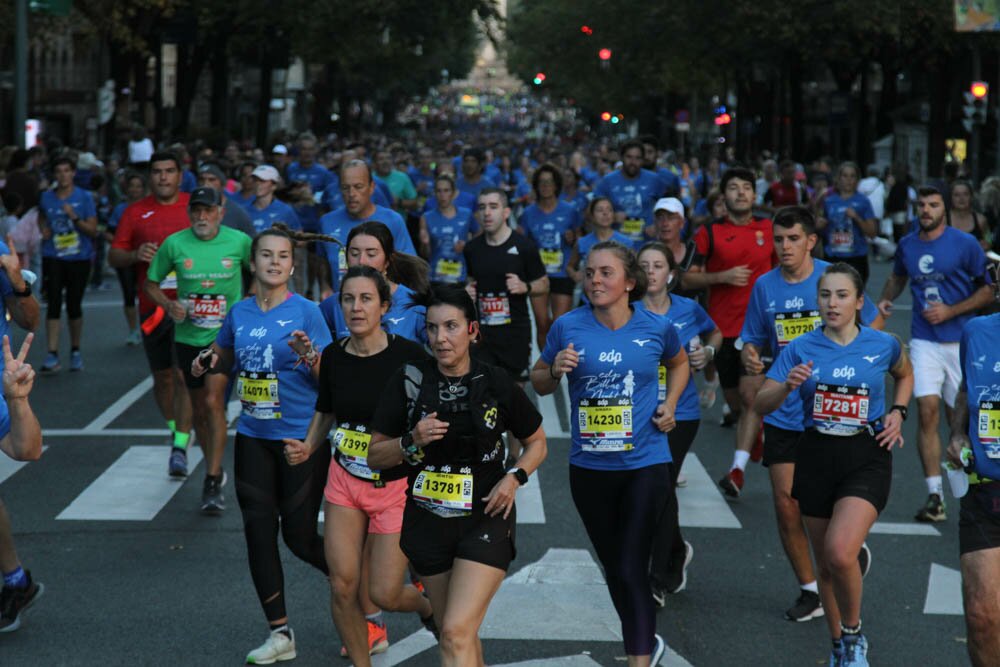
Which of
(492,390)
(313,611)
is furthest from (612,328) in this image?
(313,611)

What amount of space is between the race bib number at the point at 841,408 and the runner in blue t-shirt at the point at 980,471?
1.67ft

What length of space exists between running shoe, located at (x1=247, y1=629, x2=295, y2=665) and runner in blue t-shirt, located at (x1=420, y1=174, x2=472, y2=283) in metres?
7.29

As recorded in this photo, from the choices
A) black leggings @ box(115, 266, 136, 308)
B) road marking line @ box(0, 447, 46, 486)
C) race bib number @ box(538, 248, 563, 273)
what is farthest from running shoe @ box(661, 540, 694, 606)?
black leggings @ box(115, 266, 136, 308)

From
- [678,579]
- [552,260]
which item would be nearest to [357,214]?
[678,579]

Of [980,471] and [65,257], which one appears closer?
[980,471]

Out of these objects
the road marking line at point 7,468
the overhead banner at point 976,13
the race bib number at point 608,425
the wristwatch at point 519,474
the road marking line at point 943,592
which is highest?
the overhead banner at point 976,13

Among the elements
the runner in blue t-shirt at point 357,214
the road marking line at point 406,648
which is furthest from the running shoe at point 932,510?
the road marking line at point 406,648

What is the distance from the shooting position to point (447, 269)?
14.5 metres

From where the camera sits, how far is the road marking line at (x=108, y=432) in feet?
42.8

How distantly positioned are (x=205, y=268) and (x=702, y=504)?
10.8 feet

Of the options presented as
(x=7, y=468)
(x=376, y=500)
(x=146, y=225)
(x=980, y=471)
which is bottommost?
(x=7, y=468)

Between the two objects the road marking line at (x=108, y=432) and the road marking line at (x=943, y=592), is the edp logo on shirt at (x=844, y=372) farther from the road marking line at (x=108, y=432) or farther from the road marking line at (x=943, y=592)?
the road marking line at (x=108, y=432)

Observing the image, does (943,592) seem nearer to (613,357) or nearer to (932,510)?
(932,510)

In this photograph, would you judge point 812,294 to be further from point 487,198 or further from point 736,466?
point 487,198
